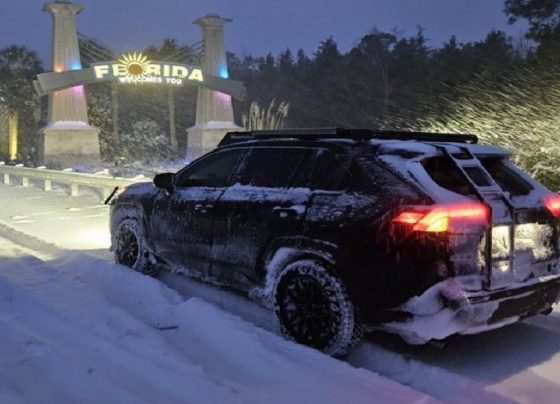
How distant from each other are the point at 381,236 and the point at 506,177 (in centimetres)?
136

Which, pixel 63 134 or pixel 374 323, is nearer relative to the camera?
pixel 374 323

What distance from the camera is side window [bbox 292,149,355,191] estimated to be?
473 cm

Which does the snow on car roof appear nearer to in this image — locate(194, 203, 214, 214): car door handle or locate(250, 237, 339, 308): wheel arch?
locate(250, 237, 339, 308): wheel arch

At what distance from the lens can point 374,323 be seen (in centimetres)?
434

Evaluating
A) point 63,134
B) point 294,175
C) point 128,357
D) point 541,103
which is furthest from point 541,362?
point 63,134

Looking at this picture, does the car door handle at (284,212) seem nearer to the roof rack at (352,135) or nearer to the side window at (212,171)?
the roof rack at (352,135)

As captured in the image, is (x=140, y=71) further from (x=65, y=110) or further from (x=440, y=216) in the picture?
(x=440, y=216)

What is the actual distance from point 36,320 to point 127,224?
230 cm

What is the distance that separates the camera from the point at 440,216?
4094mm

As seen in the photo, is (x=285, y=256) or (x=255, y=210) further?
(x=255, y=210)

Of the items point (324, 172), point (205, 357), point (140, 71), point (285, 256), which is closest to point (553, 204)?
point (324, 172)

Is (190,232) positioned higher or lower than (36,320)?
higher

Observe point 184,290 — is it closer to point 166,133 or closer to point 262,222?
point 262,222

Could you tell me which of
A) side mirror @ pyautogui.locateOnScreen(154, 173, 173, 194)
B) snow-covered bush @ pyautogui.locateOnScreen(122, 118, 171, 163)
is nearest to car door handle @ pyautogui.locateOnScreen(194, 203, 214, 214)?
side mirror @ pyautogui.locateOnScreen(154, 173, 173, 194)
